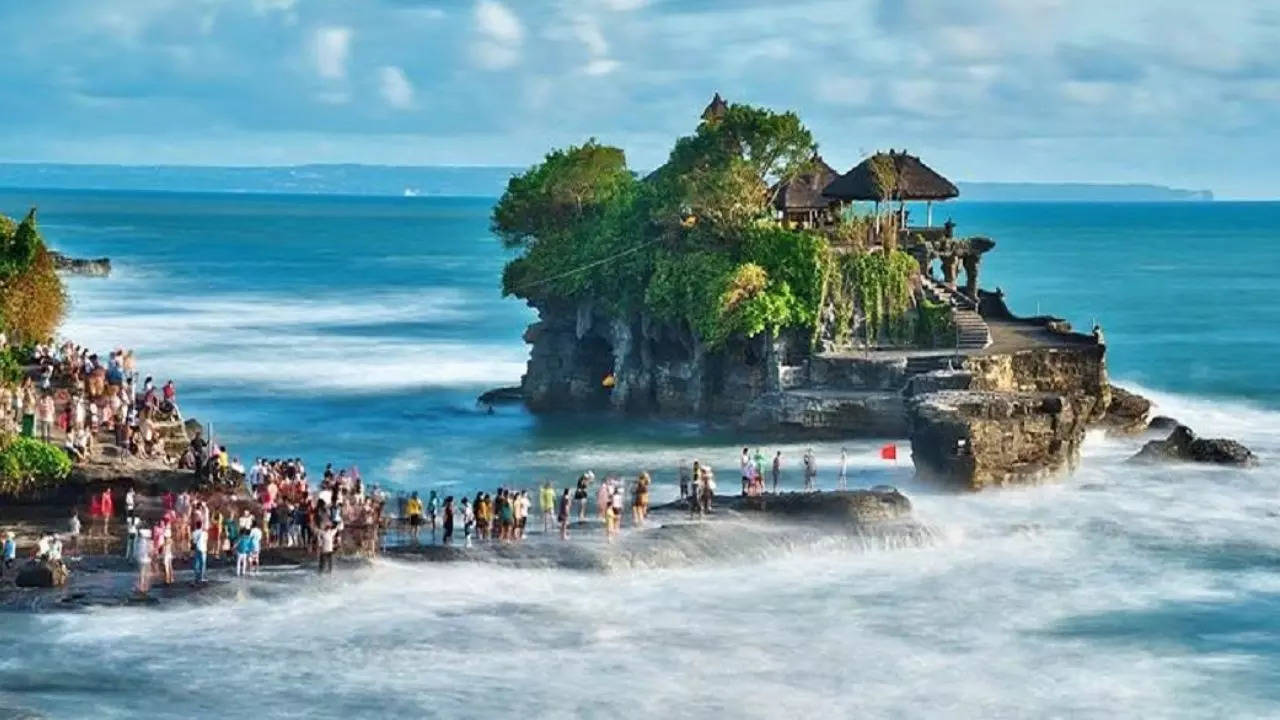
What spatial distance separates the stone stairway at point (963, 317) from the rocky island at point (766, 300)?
0.10 metres

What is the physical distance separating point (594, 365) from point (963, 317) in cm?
1258

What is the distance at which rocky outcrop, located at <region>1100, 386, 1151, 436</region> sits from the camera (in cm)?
5507

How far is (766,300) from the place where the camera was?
54312mm

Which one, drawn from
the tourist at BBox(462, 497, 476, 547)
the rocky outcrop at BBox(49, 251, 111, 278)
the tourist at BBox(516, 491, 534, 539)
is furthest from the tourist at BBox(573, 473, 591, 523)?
the rocky outcrop at BBox(49, 251, 111, 278)

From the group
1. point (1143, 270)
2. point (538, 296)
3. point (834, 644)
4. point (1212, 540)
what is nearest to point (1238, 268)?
point (1143, 270)

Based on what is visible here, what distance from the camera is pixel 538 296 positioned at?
206 feet

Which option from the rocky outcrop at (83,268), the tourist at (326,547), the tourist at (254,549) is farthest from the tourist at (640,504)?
the rocky outcrop at (83,268)

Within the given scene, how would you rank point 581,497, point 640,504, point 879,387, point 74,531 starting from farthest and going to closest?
point 879,387
point 581,497
point 640,504
point 74,531

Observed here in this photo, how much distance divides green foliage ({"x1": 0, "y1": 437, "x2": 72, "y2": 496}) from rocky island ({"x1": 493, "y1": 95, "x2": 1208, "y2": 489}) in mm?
21188

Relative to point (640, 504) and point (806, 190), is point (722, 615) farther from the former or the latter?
point (806, 190)

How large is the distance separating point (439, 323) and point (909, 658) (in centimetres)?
6458

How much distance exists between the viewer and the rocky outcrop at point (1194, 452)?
48938 mm

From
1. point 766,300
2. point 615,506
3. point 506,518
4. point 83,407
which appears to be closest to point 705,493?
Result: point 615,506

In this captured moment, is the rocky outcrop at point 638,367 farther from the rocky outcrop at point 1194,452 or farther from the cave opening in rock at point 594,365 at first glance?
the rocky outcrop at point 1194,452
